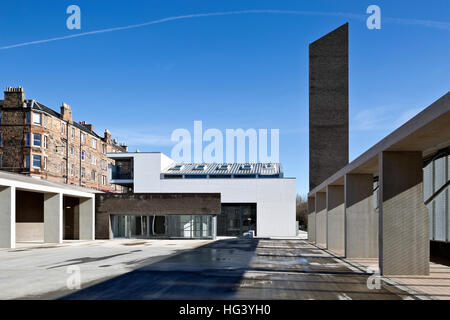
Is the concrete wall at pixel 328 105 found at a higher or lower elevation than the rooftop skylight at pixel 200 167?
higher

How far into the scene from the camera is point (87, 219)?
3506 centimetres

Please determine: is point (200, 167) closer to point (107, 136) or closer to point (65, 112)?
point (65, 112)

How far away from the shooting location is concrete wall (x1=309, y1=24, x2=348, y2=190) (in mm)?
38625

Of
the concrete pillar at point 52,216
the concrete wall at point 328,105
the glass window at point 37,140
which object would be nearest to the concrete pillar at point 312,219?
the concrete wall at point 328,105

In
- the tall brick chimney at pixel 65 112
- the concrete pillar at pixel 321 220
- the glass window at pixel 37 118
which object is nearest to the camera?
the concrete pillar at pixel 321 220

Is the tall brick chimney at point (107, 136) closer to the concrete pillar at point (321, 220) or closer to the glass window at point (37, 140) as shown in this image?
the glass window at point (37, 140)

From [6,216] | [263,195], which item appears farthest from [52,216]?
[263,195]

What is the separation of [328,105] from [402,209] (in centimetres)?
2666

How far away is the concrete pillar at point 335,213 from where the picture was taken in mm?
25109

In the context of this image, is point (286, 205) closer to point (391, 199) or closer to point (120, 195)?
point (120, 195)

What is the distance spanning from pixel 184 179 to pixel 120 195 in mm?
9327

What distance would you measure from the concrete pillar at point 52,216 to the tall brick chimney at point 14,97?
69.6 feet

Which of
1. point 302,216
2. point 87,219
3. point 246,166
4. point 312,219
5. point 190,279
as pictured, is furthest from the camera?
point 302,216
